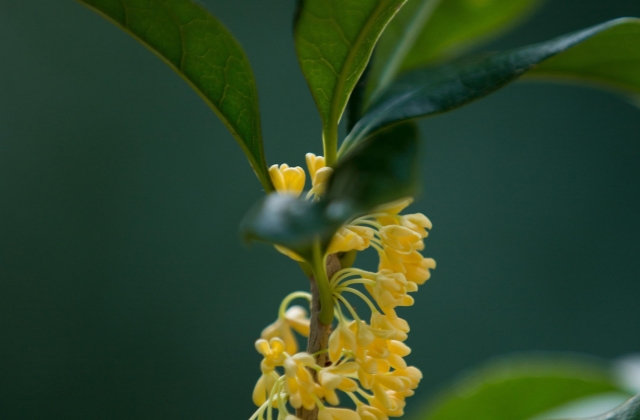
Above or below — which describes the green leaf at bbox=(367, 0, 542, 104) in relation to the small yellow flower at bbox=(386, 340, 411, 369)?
above

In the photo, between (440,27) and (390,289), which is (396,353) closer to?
(390,289)

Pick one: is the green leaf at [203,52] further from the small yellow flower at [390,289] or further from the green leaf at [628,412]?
the green leaf at [628,412]

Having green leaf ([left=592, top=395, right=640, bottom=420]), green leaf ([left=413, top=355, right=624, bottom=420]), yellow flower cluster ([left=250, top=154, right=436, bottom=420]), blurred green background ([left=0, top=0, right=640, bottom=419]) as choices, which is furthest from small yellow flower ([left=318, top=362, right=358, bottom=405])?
blurred green background ([left=0, top=0, right=640, bottom=419])

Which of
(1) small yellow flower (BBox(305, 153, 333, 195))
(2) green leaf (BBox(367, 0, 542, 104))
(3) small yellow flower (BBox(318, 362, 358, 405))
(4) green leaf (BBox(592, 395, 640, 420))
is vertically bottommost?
(4) green leaf (BBox(592, 395, 640, 420))

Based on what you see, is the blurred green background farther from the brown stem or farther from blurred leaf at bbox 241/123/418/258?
blurred leaf at bbox 241/123/418/258

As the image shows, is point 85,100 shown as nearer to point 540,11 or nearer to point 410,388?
point 540,11
